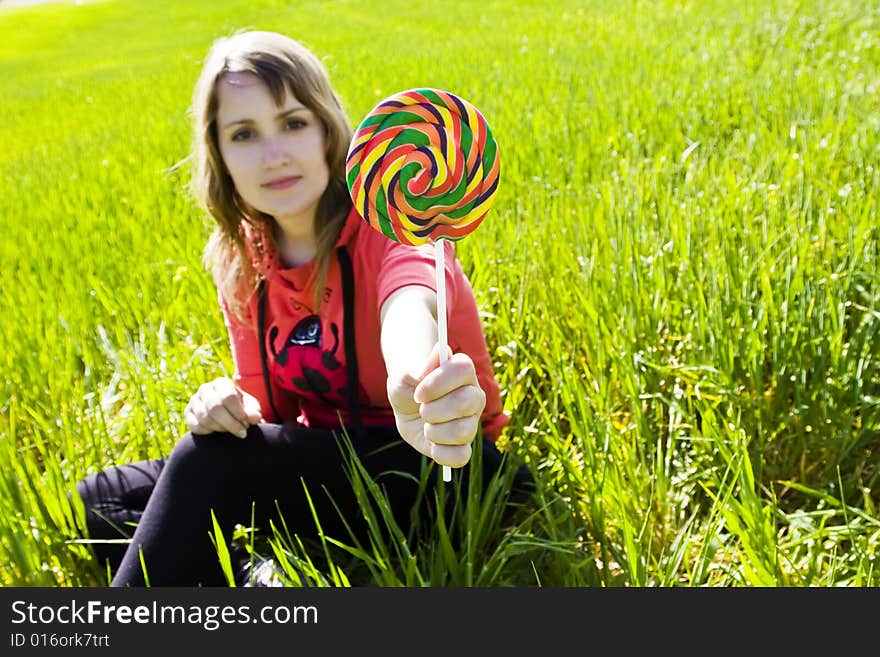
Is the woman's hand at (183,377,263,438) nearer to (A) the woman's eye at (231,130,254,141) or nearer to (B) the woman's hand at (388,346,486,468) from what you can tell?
(A) the woman's eye at (231,130,254,141)

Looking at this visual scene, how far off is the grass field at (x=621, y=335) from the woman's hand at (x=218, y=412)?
26 cm

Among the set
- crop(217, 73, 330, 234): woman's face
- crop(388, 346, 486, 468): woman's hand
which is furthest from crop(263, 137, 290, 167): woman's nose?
crop(388, 346, 486, 468): woman's hand

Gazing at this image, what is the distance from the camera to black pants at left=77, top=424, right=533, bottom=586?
140 cm

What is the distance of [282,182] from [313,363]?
337 millimetres

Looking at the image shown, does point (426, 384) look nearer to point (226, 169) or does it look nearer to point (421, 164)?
point (421, 164)

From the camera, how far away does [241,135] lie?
5.13ft

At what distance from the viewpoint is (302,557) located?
151cm

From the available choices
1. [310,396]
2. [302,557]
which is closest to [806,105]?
[310,396]

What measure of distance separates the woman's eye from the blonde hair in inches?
2.7

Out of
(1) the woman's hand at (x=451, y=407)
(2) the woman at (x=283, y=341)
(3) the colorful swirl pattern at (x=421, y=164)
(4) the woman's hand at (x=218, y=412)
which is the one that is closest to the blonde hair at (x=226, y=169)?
(2) the woman at (x=283, y=341)

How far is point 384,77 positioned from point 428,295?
4554 millimetres

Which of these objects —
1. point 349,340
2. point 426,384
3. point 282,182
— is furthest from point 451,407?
point 282,182

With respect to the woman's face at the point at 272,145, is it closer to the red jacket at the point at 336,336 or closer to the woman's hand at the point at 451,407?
the red jacket at the point at 336,336

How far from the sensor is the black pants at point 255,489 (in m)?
1.40
